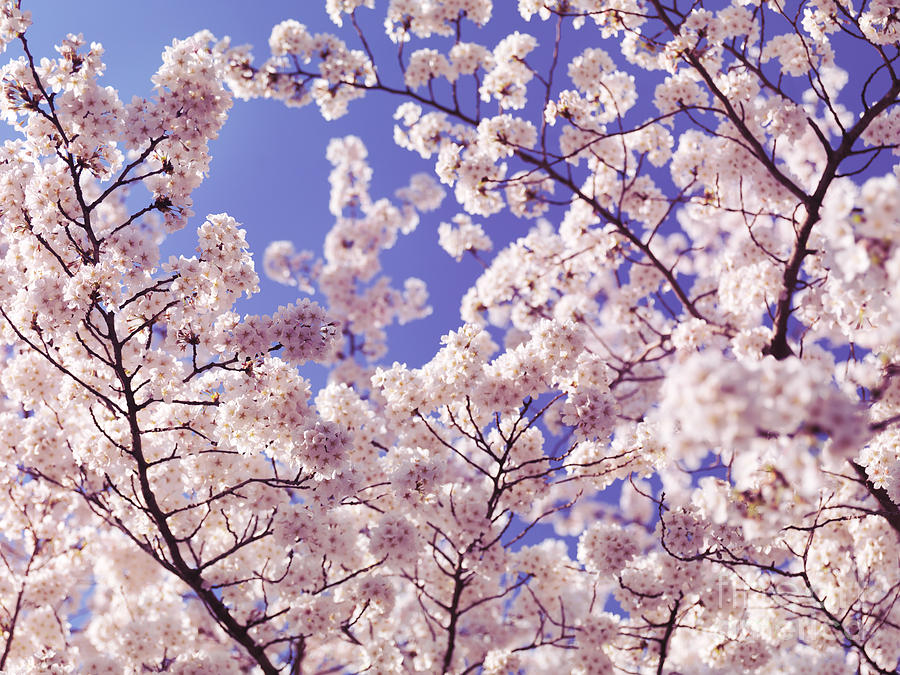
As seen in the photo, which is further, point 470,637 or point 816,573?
point 470,637

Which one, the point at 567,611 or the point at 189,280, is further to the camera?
the point at 567,611

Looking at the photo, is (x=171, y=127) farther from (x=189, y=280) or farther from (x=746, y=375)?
(x=746, y=375)

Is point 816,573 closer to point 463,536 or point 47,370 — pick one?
point 463,536

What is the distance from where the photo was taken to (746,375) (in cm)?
213

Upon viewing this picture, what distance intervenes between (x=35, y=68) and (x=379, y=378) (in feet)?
12.2

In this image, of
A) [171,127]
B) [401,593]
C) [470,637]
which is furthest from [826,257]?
[401,593]

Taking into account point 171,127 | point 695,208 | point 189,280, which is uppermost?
point 695,208

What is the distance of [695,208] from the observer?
8742 mm

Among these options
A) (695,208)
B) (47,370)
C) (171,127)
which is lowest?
(47,370)

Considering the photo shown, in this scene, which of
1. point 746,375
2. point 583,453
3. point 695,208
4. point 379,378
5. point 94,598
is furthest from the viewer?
point 94,598

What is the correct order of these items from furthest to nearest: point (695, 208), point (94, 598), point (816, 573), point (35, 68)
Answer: point (94, 598) → point (695, 208) → point (816, 573) → point (35, 68)

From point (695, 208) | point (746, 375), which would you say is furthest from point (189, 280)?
point (695, 208)

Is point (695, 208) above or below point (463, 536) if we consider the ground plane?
above

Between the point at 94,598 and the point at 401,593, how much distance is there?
521cm
